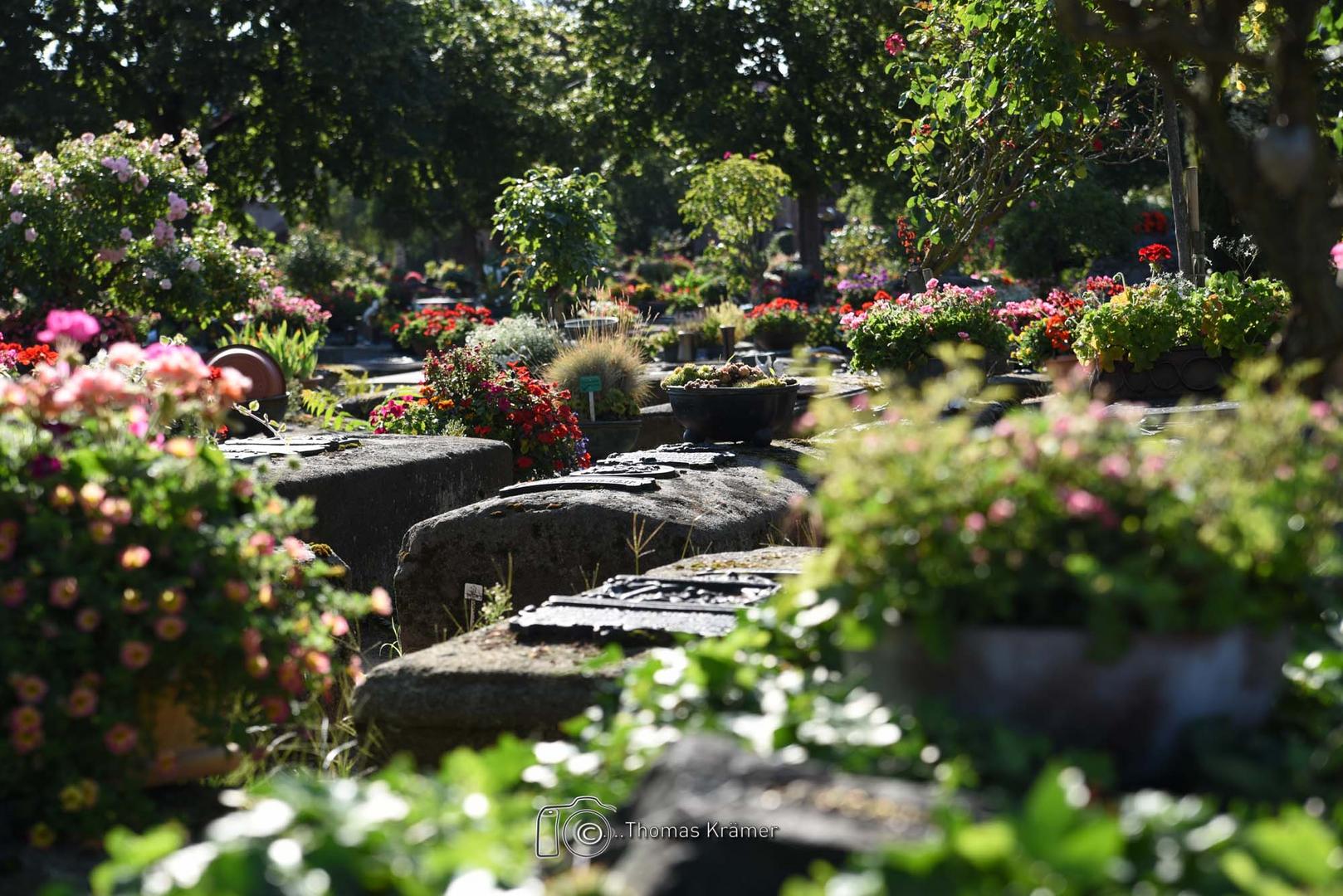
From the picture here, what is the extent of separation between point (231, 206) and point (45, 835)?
76.4 feet

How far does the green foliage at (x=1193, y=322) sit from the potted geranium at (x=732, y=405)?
74.4 inches

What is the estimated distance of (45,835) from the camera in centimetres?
279

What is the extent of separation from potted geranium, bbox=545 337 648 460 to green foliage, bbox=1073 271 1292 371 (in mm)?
3256

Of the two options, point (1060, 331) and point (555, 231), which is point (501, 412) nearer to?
point (1060, 331)

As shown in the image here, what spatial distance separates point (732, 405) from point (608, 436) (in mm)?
2865

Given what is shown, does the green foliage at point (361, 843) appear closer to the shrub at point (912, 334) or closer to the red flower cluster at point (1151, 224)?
the shrub at point (912, 334)

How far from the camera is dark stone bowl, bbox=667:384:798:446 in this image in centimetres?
702

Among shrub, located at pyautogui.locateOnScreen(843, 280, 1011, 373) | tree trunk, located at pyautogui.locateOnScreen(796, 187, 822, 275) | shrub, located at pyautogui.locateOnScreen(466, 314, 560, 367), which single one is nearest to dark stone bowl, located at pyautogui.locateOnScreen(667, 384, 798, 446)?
shrub, located at pyautogui.locateOnScreen(843, 280, 1011, 373)

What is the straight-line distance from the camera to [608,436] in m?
9.80

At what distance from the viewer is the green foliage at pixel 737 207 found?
22438 mm

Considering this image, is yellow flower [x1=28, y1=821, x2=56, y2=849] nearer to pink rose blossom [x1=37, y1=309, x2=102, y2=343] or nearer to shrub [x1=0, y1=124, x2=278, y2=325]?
pink rose blossom [x1=37, y1=309, x2=102, y2=343]

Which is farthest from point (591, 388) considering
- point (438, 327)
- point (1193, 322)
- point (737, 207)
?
point (737, 207)

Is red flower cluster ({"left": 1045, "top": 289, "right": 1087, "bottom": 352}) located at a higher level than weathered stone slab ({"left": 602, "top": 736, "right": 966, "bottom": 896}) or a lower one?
lower

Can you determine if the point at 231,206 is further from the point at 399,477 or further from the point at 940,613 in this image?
the point at 940,613
